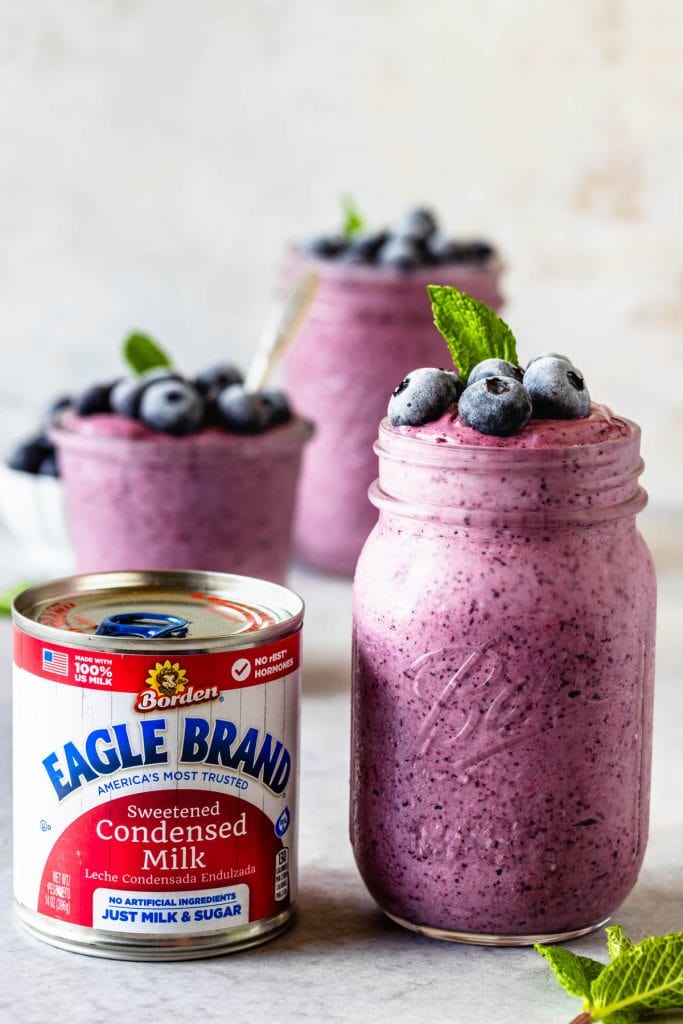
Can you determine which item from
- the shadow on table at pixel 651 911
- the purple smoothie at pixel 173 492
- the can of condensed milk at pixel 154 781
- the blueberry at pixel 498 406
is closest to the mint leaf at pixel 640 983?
the shadow on table at pixel 651 911

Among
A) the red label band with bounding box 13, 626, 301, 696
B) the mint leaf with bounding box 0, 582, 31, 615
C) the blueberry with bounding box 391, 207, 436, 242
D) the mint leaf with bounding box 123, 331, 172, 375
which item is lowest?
the mint leaf with bounding box 0, 582, 31, 615

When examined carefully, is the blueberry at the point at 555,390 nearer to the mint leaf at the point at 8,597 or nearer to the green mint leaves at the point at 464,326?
the green mint leaves at the point at 464,326

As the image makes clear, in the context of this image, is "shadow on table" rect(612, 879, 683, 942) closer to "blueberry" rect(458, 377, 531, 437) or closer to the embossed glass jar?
the embossed glass jar

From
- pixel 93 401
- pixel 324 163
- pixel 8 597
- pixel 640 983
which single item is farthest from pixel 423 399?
pixel 324 163

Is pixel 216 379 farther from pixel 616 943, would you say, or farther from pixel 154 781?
pixel 616 943

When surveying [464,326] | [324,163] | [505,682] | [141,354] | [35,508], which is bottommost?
[35,508]

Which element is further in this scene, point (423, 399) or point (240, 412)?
point (240, 412)

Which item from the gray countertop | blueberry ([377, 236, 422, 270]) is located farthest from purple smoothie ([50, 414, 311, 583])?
the gray countertop
